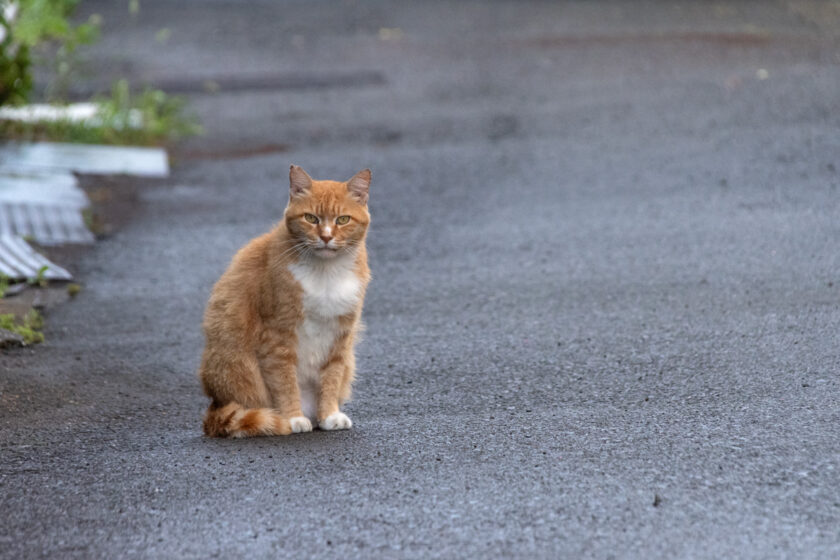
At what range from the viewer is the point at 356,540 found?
368 cm

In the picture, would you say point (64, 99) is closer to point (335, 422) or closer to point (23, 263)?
point (23, 263)

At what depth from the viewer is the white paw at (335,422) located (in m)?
4.83

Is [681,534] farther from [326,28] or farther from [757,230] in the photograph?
[326,28]

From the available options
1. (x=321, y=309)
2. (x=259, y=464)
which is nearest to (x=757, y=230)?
(x=321, y=309)

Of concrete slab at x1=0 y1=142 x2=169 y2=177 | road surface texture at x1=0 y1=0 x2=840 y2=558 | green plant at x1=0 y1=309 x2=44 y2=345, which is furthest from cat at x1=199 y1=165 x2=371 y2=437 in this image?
concrete slab at x1=0 y1=142 x2=169 y2=177

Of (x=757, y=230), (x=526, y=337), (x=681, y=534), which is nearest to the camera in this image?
(x=681, y=534)

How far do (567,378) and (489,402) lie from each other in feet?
1.62

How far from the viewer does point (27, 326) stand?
6.40 metres

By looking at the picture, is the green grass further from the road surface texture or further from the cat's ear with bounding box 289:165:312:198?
the cat's ear with bounding box 289:165:312:198

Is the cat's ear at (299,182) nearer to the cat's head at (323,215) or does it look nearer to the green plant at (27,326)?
the cat's head at (323,215)

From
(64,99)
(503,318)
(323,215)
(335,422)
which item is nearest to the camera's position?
(323,215)

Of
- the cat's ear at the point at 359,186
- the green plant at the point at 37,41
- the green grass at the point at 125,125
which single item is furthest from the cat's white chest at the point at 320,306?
the green grass at the point at 125,125

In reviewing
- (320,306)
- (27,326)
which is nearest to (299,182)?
(320,306)

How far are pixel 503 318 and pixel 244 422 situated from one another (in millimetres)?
2098
